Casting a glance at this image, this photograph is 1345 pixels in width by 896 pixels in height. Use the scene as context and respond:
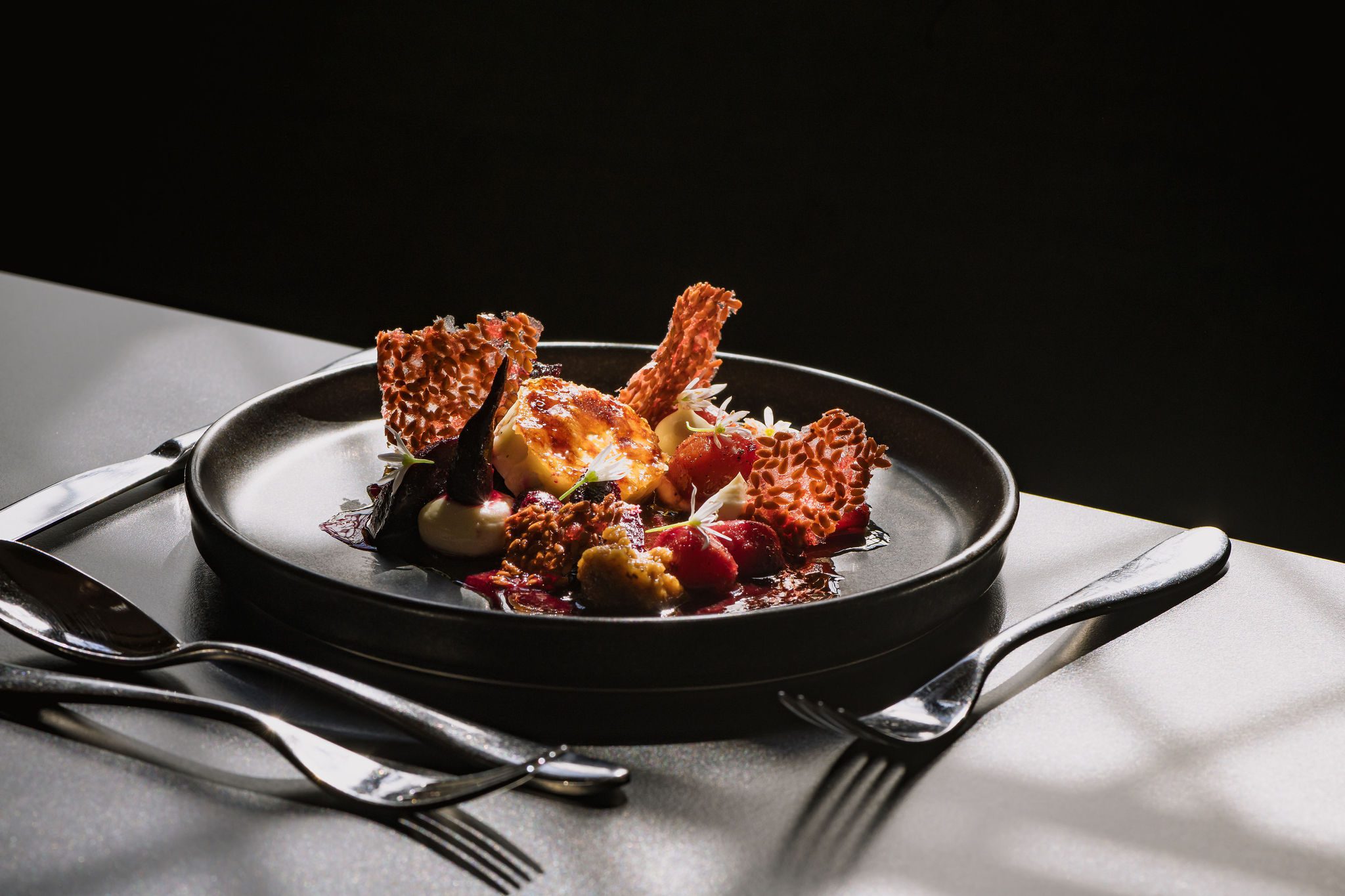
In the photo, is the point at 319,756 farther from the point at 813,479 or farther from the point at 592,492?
the point at 813,479

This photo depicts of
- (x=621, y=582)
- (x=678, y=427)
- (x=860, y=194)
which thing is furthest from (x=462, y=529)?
(x=860, y=194)

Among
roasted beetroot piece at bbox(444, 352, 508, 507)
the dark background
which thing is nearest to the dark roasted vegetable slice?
roasted beetroot piece at bbox(444, 352, 508, 507)

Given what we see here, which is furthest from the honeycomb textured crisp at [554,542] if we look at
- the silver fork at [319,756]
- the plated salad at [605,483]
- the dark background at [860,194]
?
the dark background at [860,194]

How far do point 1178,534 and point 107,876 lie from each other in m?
0.90

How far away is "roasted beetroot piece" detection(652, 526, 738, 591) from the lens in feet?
2.93

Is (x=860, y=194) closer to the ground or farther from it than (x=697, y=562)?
closer to the ground

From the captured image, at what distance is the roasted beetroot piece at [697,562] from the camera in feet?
2.93

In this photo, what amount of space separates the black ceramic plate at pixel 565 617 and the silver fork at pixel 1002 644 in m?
0.05

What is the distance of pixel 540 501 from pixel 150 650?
0.32 m

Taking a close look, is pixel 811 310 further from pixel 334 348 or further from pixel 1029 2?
pixel 334 348

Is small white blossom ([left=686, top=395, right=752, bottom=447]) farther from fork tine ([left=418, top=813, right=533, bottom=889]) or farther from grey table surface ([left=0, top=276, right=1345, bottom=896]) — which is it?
fork tine ([left=418, top=813, right=533, bottom=889])

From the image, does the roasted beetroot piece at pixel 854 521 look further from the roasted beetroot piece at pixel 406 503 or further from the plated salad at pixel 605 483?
the roasted beetroot piece at pixel 406 503

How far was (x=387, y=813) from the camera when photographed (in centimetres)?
63

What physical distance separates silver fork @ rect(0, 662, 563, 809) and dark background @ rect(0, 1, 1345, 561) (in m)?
2.94
